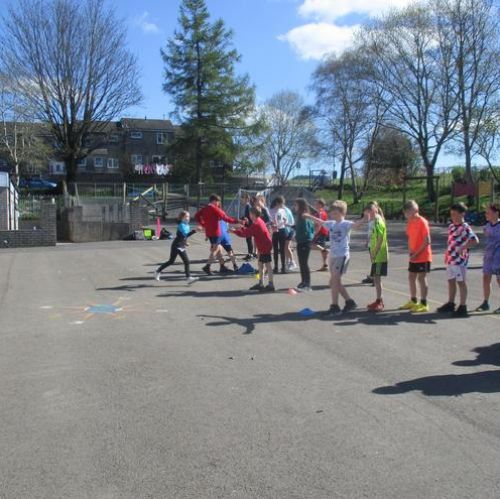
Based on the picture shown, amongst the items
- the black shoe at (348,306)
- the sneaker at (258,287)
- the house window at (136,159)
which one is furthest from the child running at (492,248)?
the house window at (136,159)

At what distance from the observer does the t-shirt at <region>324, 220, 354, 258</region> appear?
29.0ft

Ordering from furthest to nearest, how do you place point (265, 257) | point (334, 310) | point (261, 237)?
point (265, 257) < point (261, 237) < point (334, 310)

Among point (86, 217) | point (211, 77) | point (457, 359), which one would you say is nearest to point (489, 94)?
point (211, 77)

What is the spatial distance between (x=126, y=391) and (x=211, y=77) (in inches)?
1768

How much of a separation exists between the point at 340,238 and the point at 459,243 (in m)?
1.70

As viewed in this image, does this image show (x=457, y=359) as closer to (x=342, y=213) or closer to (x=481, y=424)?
(x=481, y=424)

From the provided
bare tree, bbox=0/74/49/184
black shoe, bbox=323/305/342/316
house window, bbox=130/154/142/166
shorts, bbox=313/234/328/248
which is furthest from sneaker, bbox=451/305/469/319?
house window, bbox=130/154/142/166

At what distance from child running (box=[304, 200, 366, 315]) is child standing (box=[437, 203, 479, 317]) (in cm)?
145

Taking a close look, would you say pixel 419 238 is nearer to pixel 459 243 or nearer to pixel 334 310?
pixel 459 243

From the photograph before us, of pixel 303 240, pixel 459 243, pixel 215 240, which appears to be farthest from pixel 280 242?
pixel 459 243

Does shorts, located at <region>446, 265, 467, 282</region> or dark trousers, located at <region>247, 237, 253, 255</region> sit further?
dark trousers, located at <region>247, 237, 253, 255</region>

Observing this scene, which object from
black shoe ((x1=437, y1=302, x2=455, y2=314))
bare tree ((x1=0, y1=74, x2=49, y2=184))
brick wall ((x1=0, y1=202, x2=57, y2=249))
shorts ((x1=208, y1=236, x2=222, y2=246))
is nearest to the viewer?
black shoe ((x1=437, y1=302, x2=455, y2=314))

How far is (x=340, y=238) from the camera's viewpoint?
8922 mm

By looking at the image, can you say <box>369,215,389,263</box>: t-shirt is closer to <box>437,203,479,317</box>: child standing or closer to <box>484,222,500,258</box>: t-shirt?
<box>437,203,479,317</box>: child standing
